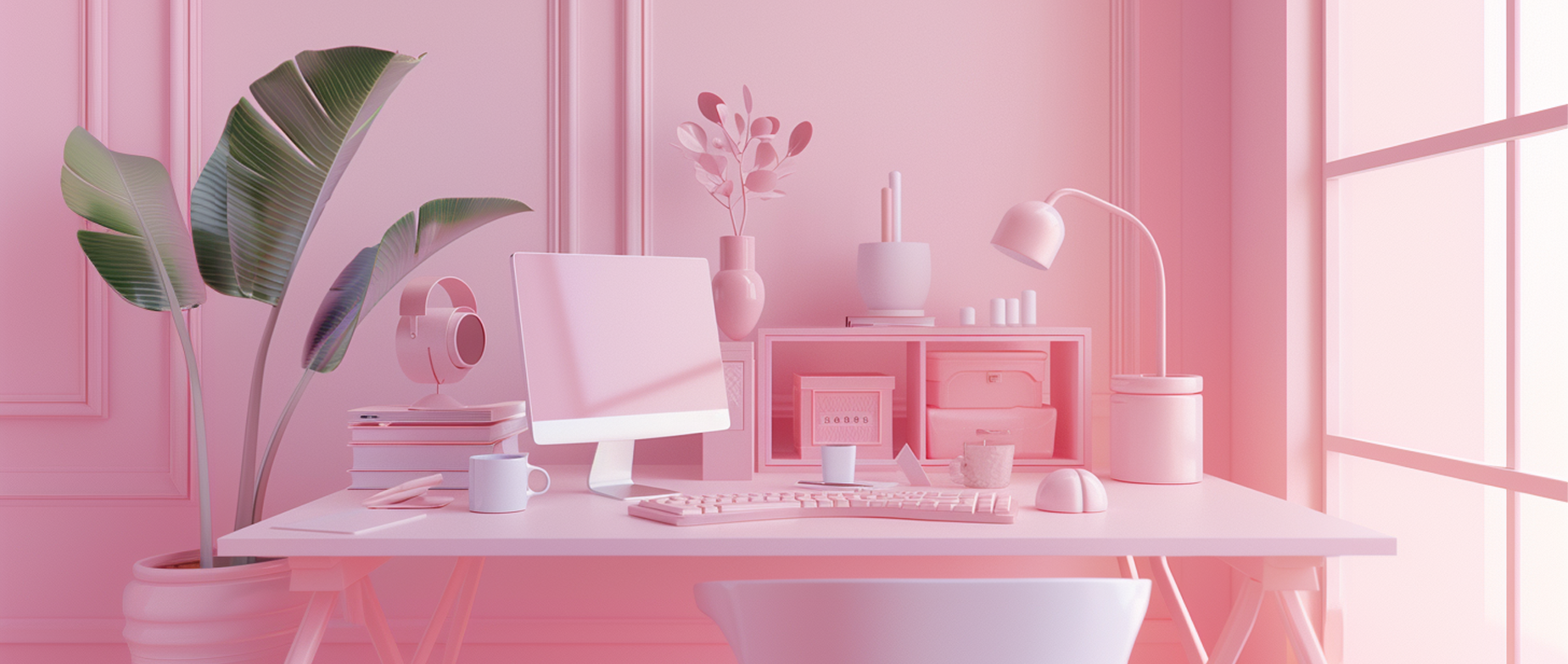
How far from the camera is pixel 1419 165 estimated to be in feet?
5.60

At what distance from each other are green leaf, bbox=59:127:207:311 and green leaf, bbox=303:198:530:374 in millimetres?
275

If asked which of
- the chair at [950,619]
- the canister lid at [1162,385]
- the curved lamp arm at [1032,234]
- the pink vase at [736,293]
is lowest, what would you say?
the chair at [950,619]

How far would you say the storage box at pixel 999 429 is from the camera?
188cm

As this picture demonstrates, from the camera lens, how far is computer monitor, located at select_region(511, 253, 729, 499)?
4.89 ft

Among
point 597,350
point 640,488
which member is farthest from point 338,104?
point 640,488

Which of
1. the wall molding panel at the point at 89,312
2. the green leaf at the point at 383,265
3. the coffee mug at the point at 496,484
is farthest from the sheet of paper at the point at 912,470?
the wall molding panel at the point at 89,312

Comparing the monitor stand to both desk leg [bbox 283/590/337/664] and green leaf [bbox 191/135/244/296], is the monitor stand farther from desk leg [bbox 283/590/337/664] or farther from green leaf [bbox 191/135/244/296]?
green leaf [bbox 191/135/244/296]

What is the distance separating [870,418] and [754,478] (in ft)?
0.94

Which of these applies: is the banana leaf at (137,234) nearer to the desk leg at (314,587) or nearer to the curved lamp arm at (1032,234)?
the desk leg at (314,587)

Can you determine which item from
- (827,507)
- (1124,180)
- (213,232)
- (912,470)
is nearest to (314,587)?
(827,507)

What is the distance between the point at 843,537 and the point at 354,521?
726 mm

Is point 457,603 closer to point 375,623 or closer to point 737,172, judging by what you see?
point 375,623

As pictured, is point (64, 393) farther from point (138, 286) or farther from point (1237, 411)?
point (1237, 411)

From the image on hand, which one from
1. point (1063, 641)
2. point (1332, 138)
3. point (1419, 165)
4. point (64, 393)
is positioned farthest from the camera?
point (64, 393)
